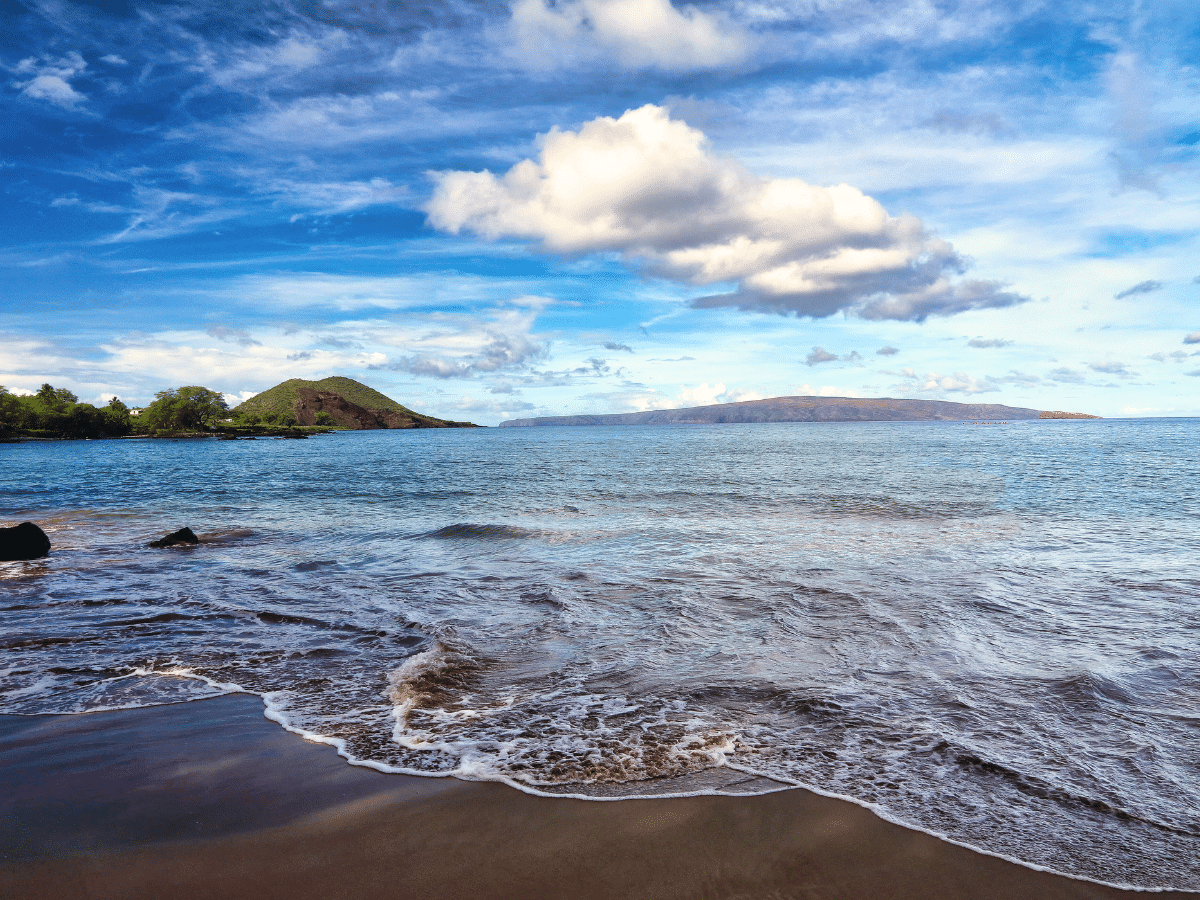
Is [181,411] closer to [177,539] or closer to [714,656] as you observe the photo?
[177,539]

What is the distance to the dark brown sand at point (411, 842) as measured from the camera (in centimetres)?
439

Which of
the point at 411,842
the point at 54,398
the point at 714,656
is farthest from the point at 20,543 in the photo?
the point at 54,398

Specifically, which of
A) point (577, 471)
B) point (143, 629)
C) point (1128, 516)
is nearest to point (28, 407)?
point (577, 471)

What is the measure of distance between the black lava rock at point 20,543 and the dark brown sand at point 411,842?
52.3 ft

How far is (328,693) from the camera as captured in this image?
8211 mm

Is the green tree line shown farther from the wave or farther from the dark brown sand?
the dark brown sand

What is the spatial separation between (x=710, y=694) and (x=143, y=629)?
9846 mm

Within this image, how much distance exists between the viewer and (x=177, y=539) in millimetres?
20438

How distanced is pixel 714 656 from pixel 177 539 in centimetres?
1879

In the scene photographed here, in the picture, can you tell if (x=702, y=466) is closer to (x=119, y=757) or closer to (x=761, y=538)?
(x=761, y=538)

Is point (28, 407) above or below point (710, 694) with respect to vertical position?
above

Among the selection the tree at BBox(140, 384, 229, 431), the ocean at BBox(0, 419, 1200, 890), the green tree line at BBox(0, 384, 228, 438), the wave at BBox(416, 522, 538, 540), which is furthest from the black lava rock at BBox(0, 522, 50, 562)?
the tree at BBox(140, 384, 229, 431)

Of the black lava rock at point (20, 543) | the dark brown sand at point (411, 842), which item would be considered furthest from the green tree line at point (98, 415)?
the dark brown sand at point (411, 842)

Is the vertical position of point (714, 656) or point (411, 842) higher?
point (411, 842)
